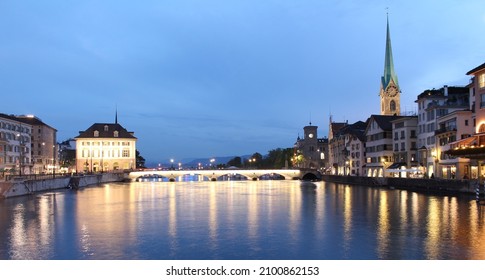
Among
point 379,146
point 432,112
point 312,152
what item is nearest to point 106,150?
point 312,152

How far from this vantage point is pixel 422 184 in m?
75.1

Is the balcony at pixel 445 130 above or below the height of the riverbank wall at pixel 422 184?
above

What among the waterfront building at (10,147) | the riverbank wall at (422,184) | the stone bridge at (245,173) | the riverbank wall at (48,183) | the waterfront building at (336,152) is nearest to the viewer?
the riverbank wall at (422,184)

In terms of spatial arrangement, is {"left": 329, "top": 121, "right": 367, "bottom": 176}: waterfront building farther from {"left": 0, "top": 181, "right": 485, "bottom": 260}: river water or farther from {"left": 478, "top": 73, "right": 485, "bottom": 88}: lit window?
{"left": 0, "top": 181, "right": 485, "bottom": 260}: river water

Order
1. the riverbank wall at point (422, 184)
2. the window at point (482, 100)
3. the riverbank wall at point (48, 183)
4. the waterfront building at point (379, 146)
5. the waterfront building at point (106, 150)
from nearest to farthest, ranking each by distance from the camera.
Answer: the riverbank wall at point (422, 184), the window at point (482, 100), the riverbank wall at point (48, 183), the waterfront building at point (379, 146), the waterfront building at point (106, 150)

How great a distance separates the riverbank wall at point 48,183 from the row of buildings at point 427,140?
54.8m

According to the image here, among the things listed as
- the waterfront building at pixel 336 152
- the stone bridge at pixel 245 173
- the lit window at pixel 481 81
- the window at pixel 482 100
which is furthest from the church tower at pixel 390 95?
the window at pixel 482 100

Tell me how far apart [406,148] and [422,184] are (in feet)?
72.5

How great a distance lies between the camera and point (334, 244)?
101 feet

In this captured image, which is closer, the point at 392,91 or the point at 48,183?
the point at 48,183

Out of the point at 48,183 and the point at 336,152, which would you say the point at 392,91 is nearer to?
the point at 336,152

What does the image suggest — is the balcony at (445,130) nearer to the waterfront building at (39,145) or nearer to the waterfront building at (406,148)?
the waterfront building at (406,148)

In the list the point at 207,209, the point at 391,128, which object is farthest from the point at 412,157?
the point at 207,209

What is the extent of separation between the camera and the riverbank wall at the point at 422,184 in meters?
62.9
